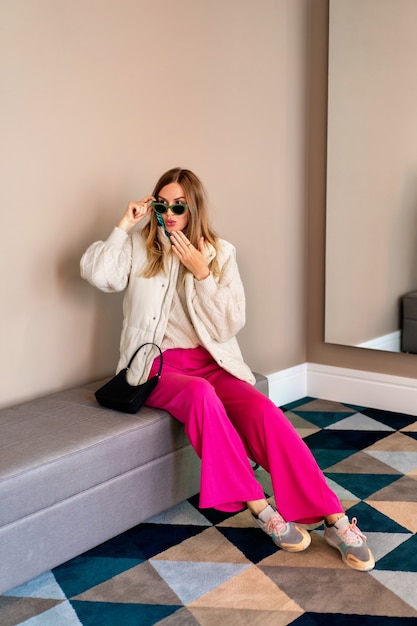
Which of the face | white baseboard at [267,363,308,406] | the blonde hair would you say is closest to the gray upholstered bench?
the blonde hair

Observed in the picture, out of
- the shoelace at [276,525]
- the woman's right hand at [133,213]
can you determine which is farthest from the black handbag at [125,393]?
the shoelace at [276,525]

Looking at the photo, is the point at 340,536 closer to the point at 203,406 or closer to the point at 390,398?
the point at 203,406

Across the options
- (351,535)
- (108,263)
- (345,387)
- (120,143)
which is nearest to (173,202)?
(108,263)

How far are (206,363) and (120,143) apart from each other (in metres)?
0.91

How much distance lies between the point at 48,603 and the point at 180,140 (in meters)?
1.84

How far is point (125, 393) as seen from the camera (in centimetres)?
231

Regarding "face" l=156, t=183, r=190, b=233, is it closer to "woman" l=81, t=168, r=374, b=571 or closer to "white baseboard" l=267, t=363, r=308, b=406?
"woman" l=81, t=168, r=374, b=571

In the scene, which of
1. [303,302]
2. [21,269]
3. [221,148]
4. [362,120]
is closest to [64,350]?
[21,269]

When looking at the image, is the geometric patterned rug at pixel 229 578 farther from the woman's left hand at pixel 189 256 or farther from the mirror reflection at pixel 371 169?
the mirror reflection at pixel 371 169

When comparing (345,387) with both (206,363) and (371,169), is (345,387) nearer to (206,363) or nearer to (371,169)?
(371,169)

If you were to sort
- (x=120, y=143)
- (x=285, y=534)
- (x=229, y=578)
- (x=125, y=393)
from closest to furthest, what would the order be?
(x=229, y=578) < (x=285, y=534) < (x=125, y=393) < (x=120, y=143)

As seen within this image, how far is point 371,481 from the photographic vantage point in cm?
262

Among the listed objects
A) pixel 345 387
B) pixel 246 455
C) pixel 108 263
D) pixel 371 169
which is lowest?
pixel 345 387

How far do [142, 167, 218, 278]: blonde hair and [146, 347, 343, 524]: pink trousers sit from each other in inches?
17.7
